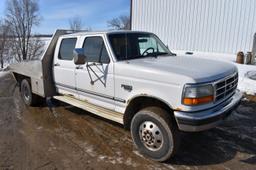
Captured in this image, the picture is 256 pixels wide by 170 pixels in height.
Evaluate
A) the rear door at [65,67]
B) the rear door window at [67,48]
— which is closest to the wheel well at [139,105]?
the rear door at [65,67]

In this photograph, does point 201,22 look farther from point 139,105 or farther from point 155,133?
point 155,133

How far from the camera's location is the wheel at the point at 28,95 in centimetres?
660

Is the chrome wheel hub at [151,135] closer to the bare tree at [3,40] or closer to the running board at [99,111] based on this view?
the running board at [99,111]

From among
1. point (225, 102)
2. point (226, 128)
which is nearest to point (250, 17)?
point (226, 128)

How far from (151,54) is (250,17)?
750 centimetres

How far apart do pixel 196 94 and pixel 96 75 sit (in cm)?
199

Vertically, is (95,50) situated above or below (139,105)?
above

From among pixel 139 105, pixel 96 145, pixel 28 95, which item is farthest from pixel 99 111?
pixel 28 95

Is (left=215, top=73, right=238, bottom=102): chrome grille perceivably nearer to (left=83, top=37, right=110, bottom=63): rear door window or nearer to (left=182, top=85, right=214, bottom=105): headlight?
(left=182, top=85, right=214, bottom=105): headlight

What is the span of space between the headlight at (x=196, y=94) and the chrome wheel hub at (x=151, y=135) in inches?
27.6

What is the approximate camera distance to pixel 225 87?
3695 millimetres

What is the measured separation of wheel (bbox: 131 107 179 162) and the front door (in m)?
0.75

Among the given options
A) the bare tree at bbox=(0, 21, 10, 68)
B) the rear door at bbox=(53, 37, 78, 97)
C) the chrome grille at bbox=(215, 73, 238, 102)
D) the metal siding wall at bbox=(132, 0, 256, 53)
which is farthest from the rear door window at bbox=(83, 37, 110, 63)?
the bare tree at bbox=(0, 21, 10, 68)

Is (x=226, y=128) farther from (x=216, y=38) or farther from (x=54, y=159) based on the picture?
(x=216, y=38)
